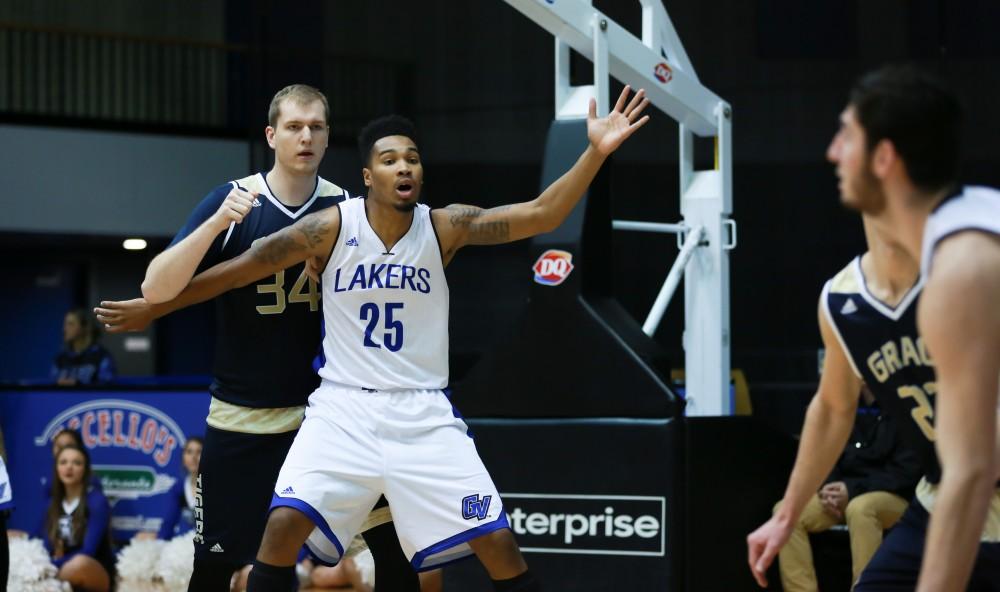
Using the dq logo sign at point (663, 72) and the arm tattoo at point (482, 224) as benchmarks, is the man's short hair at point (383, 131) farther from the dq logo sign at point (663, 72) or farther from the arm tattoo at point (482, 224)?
the dq logo sign at point (663, 72)

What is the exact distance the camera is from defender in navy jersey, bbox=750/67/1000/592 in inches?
84.9

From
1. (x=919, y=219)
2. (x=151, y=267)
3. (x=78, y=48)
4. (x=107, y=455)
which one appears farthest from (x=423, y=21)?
(x=919, y=219)

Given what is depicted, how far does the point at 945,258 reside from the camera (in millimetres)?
2197

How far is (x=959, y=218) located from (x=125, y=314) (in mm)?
2865

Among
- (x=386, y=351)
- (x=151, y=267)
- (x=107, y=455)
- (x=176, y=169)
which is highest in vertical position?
(x=176, y=169)

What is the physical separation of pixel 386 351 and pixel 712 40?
9310mm

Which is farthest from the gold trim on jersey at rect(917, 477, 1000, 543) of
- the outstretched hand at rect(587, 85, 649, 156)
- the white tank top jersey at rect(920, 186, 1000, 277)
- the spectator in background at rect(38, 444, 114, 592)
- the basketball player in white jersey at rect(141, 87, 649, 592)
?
the spectator in background at rect(38, 444, 114, 592)

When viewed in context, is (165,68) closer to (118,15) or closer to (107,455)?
(118,15)

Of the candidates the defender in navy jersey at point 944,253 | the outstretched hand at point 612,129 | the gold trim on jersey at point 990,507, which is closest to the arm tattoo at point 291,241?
the outstretched hand at point 612,129

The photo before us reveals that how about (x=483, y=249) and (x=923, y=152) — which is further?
(x=483, y=249)

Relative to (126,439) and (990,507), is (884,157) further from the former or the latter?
(126,439)

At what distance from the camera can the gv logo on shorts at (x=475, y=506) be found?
4.07m

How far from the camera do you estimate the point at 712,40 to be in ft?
42.0

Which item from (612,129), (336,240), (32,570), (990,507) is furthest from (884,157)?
(32,570)
